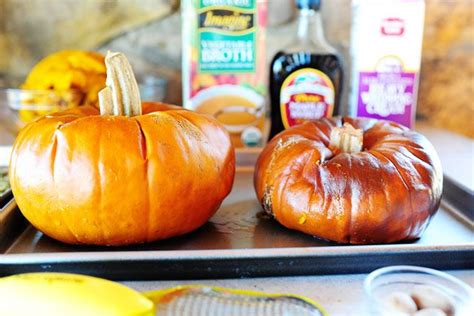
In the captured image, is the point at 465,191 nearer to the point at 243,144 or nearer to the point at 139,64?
the point at 243,144

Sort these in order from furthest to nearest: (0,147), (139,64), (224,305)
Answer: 1. (139,64)
2. (0,147)
3. (224,305)

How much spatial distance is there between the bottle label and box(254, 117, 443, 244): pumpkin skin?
0.22 m

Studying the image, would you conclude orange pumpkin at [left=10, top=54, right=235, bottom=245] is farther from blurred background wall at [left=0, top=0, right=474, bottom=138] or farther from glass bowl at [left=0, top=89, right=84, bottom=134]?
blurred background wall at [left=0, top=0, right=474, bottom=138]

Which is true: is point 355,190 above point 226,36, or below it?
below

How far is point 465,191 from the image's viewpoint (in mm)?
769

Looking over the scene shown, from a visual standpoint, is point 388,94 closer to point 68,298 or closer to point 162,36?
point 162,36

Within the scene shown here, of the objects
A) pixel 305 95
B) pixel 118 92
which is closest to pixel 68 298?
pixel 118 92

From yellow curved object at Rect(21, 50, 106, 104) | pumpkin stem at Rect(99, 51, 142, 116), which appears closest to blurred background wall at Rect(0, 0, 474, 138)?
yellow curved object at Rect(21, 50, 106, 104)

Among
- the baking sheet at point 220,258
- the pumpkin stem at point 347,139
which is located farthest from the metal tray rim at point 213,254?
the pumpkin stem at point 347,139

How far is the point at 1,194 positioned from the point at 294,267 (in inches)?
15.7

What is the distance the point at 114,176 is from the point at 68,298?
0.53ft

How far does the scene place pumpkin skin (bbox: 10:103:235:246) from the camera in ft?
1.95

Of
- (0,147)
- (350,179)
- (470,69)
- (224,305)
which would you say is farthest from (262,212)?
(470,69)

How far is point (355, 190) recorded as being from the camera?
62 centimetres
